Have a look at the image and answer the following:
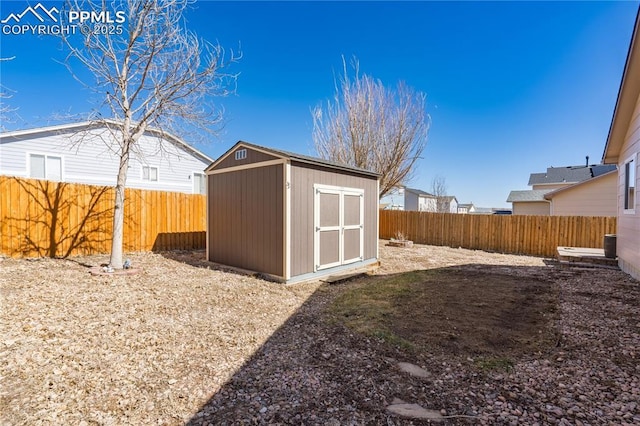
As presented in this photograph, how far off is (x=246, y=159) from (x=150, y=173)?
27.5 ft

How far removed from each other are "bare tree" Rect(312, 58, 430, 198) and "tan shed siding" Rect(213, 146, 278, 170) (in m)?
8.11

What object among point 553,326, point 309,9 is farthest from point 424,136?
point 553,326

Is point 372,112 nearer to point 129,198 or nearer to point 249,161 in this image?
point 249,161

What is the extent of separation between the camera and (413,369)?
2643mm

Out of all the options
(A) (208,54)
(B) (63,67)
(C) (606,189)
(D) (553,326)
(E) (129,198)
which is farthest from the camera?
(C) (606,189)

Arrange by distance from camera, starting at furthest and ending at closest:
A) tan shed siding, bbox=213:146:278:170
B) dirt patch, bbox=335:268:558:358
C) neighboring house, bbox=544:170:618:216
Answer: neighboring house, bbox=544:170:618:216 → tan shed siding, bbox=213:146:278:170 → dirt patch, bbox=335:268:558:358

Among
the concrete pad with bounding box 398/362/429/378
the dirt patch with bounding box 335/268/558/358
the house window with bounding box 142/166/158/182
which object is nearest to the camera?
the concrete pad with bounding box 398/362/429/378

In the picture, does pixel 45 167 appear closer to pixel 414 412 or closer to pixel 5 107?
pixel 5 107

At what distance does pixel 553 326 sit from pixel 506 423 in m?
2.40

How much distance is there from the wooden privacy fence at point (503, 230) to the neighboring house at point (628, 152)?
11.0 feet

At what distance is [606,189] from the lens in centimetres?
1353

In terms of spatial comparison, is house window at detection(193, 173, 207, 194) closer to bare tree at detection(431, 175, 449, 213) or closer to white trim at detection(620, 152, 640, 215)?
white trim at detection(620, 152, 640, 215)

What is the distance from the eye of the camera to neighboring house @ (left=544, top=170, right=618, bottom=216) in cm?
1334

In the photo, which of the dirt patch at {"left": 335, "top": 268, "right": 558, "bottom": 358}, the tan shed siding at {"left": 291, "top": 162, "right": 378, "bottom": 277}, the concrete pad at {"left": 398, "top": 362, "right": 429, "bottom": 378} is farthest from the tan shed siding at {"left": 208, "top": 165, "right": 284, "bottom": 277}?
the concrete pad at {"left": 398, "top": 362, "right": 429, "bottom": 378}
